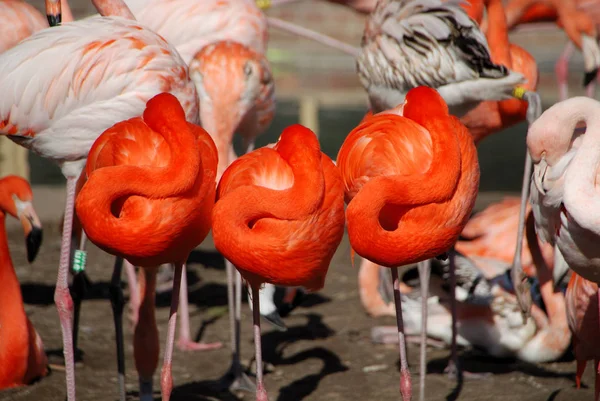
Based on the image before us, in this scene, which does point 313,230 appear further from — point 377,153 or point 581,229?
point 581,229

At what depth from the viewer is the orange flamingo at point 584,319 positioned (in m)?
3.63

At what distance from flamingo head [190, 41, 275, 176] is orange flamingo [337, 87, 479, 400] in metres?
1.34

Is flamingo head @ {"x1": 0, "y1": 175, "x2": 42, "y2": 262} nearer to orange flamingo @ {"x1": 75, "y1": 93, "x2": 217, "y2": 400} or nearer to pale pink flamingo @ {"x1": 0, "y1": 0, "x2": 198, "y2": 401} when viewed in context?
pale pink flamingo @ {"x1": 0, "y1": 0, "x2": 198, "y2": 401}

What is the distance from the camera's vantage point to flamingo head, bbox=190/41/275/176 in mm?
4605

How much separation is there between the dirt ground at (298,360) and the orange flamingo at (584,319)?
19 cm

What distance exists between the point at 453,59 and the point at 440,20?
0.70ft

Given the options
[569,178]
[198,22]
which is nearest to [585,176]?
[569,178]

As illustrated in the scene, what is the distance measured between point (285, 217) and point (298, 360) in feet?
5.49

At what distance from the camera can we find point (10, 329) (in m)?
3.79

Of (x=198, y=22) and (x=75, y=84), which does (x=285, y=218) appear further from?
(x=198, y=22)

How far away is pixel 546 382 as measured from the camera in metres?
4.02

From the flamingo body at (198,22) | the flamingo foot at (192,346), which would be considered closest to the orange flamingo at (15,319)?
the flamingo foot at (192,346)

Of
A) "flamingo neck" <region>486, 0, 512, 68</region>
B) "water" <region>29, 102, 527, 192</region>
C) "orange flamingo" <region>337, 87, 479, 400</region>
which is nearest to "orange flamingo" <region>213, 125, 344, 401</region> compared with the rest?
"orange flamingo" <region>337, 87, 479, 400</region>

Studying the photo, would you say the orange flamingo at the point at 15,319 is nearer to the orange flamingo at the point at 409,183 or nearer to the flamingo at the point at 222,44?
the flamingo at the point at 222,44
